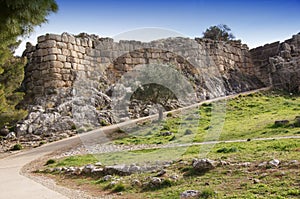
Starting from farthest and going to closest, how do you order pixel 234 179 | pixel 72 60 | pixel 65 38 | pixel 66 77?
pixel 72 60 → pixel 65 38 → pixel 66 77 → pixel 234 179

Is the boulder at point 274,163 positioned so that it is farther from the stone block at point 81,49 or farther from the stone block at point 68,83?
the stone block at point 81,49

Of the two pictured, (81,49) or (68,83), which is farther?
(81,49)

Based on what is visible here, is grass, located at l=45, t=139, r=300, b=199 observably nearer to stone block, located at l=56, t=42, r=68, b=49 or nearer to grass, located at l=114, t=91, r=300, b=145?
grass, located at l=114, t=91, r=300, b=145

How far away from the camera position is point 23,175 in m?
→ 9.00

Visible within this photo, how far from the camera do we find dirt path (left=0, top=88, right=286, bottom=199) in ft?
21.5

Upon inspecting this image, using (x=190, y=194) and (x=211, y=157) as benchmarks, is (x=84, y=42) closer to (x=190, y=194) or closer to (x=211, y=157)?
(x=211, y=157)

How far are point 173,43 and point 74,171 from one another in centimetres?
2169

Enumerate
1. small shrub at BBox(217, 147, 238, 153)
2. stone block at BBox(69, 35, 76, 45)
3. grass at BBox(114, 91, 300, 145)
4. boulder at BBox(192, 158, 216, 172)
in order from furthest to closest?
stone block at BBox(69, 35, 76, 45) → grass at BBox(114, 91, 300, 145) → small shrub at BBox(217, 147, 238, 153) → boulder at BBox(192, 158, 216, 172)

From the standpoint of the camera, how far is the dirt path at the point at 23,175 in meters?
6.57

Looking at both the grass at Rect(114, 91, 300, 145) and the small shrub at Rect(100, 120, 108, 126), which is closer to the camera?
the grass at Rect(114, 91, 300, 145)

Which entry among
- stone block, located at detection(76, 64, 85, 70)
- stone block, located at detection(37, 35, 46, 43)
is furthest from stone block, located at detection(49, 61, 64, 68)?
stone block, located at detection(37, 35, 46, 43)

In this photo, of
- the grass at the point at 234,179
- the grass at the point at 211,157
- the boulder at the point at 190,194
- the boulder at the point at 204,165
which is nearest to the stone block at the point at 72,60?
the grass at the point at 211,157

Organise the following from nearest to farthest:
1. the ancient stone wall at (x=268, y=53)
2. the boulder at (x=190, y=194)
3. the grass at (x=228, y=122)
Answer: the boulder at (x=190, y=194) → the grass at (x=228, y=122) → the ancient stone wall at (x=268, y=53)

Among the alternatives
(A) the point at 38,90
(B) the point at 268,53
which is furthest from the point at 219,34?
(A) the point at 38,90
